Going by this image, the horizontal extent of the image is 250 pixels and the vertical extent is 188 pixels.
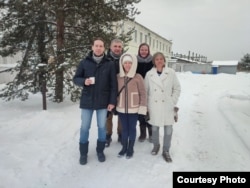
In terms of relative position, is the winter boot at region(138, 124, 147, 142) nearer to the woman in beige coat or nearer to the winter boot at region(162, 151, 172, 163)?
the winter boot at region(162, 151, 172, 163)

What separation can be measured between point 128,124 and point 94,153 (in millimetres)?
877

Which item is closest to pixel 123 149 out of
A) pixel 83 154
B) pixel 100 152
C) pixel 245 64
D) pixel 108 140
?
pixel 100 152

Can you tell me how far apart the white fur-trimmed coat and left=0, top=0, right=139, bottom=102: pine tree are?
3.41 meters

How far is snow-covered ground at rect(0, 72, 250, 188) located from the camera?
4.29 metres

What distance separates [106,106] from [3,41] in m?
5.58

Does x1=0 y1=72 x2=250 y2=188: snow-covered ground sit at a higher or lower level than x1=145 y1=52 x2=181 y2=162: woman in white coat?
lower

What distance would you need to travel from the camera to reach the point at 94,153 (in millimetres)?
5285

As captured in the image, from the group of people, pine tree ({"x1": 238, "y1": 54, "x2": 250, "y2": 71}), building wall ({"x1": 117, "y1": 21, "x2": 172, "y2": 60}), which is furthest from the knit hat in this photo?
pine tree ({"x1": 238, "y1": 54, "x2": 250, "y2": 71})

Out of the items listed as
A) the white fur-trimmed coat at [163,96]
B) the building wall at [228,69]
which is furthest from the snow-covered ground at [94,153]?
the building wall at [228,69]

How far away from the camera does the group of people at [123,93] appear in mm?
4594

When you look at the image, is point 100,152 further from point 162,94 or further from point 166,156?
point 162,94

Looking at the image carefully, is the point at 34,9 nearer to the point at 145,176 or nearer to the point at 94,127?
the point at 94,127

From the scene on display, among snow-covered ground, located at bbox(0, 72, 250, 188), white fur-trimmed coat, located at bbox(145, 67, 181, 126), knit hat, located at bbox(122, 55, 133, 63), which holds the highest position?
knit hat, located at bbox(122, 55, 133, 63)

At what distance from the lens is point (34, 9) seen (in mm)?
8094
